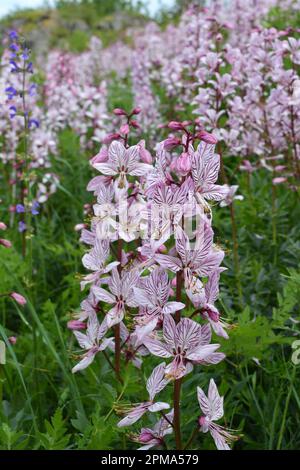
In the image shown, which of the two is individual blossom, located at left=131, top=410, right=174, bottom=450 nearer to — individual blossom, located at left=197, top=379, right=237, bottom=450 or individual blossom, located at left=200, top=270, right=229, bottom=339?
individual blossom, located at left=197, top=379, right=237, bottom=450

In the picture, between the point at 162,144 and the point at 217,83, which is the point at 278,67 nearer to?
the point at 217,83

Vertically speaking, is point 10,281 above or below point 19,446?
above

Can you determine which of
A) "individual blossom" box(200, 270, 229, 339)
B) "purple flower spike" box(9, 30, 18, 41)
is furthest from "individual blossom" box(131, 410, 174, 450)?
"purple flower spike" box(9, 30, 18, 41)

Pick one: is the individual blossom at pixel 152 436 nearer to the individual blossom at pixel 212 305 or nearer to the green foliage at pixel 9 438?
the individual blossom at pixel 212 305

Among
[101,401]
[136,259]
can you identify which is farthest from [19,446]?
[136,259]

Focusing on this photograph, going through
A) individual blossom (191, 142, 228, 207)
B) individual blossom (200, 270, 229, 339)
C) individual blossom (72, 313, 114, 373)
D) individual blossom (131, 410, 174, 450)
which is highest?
individual blossom (191, 142, 228, 207)

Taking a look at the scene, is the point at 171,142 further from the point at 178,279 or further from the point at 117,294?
the point at 117,294

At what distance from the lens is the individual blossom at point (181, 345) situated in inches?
66.2

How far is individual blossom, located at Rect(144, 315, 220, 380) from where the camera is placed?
1682mm

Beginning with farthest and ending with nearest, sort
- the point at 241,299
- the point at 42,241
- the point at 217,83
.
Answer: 1. the point at 42,241
2. the point at 217,83
3. the point at 241,299
